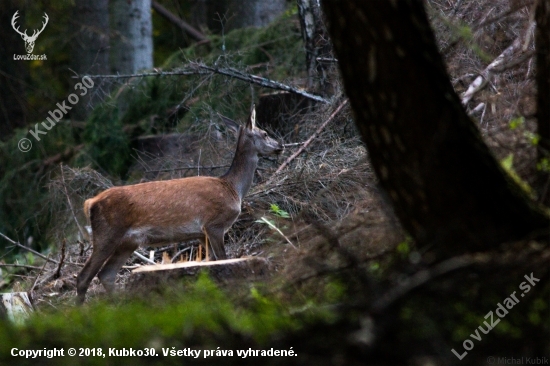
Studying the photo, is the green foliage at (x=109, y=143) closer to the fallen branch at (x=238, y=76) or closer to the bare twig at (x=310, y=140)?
the fallen branch at (x=238, y=76)

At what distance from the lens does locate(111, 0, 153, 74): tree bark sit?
721 inches

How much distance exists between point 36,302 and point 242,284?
3.28 meters

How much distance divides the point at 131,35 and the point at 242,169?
9.93m

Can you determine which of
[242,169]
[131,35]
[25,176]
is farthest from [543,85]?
[131,35]

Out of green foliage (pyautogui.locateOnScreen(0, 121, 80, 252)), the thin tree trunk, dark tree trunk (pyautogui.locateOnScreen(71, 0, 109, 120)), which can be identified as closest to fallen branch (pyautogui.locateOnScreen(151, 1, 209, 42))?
dark tree trunk (pyautogui.locateOnScreen(71, 0, 109, 120))

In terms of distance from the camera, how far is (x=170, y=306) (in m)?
4.94

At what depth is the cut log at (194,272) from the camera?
6.53 m

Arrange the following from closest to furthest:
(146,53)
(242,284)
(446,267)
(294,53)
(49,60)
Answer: (446,267), (242,284), (294,53), (146,53), (49,60)

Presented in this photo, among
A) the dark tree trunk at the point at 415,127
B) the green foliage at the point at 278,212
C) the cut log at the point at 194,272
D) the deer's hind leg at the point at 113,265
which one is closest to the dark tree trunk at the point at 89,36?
the green foliage at the point at 278,212

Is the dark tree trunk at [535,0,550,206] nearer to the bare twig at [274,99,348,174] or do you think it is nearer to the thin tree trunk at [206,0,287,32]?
the bare twig at [274,99,348,174]

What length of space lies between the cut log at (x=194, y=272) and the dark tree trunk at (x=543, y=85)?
2368 mm

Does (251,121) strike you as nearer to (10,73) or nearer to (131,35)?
(131,35)

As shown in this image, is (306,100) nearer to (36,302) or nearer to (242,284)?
(36,302)

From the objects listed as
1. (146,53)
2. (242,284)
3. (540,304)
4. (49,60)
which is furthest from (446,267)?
(49,60)
